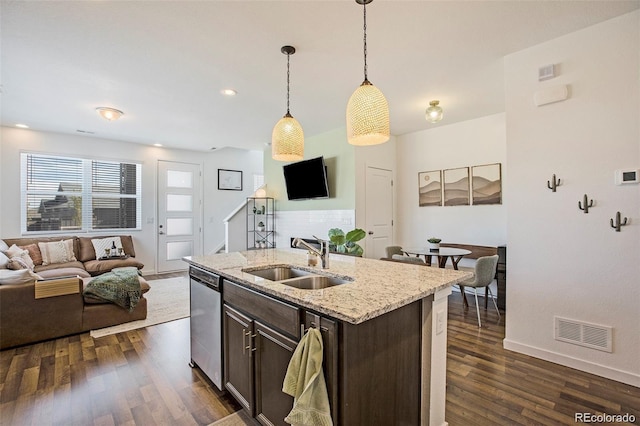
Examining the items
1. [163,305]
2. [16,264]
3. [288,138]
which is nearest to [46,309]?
[163,305]

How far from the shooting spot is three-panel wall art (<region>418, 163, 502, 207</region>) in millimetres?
4312

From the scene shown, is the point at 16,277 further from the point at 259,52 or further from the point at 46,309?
the point at 259,52

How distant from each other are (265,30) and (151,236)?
5.33 m

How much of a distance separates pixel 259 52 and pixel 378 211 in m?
3.25

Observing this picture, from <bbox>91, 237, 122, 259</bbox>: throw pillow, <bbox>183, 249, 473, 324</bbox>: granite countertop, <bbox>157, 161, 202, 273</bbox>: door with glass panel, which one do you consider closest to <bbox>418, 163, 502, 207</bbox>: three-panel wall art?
<bbox>183, 249, 473, 324</bbox>: granite countertop

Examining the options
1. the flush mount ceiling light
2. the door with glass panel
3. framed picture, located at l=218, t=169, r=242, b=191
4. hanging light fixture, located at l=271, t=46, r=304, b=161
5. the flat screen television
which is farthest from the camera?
framed picture, located at l=218, t=169, r=242, b=191

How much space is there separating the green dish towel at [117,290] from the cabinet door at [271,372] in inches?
100

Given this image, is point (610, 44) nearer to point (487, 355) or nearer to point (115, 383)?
point (487, 355)

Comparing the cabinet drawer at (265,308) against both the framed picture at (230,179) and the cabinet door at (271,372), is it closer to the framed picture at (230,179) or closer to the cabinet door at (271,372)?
the cabinet door at (271,372)

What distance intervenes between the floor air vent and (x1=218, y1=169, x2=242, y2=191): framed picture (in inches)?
261

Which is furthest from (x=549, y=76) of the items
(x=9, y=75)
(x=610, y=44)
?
(x=9, y=75)

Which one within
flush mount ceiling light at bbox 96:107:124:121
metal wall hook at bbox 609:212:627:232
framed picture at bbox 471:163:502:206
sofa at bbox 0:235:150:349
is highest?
flush mount ceiling light at bbox 96:107:124:121

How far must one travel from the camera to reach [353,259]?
8.11ft

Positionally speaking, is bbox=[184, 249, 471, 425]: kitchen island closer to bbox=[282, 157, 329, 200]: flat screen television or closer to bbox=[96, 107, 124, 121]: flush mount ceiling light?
bbox=[282, 157, 329, 200]: flat screen television
